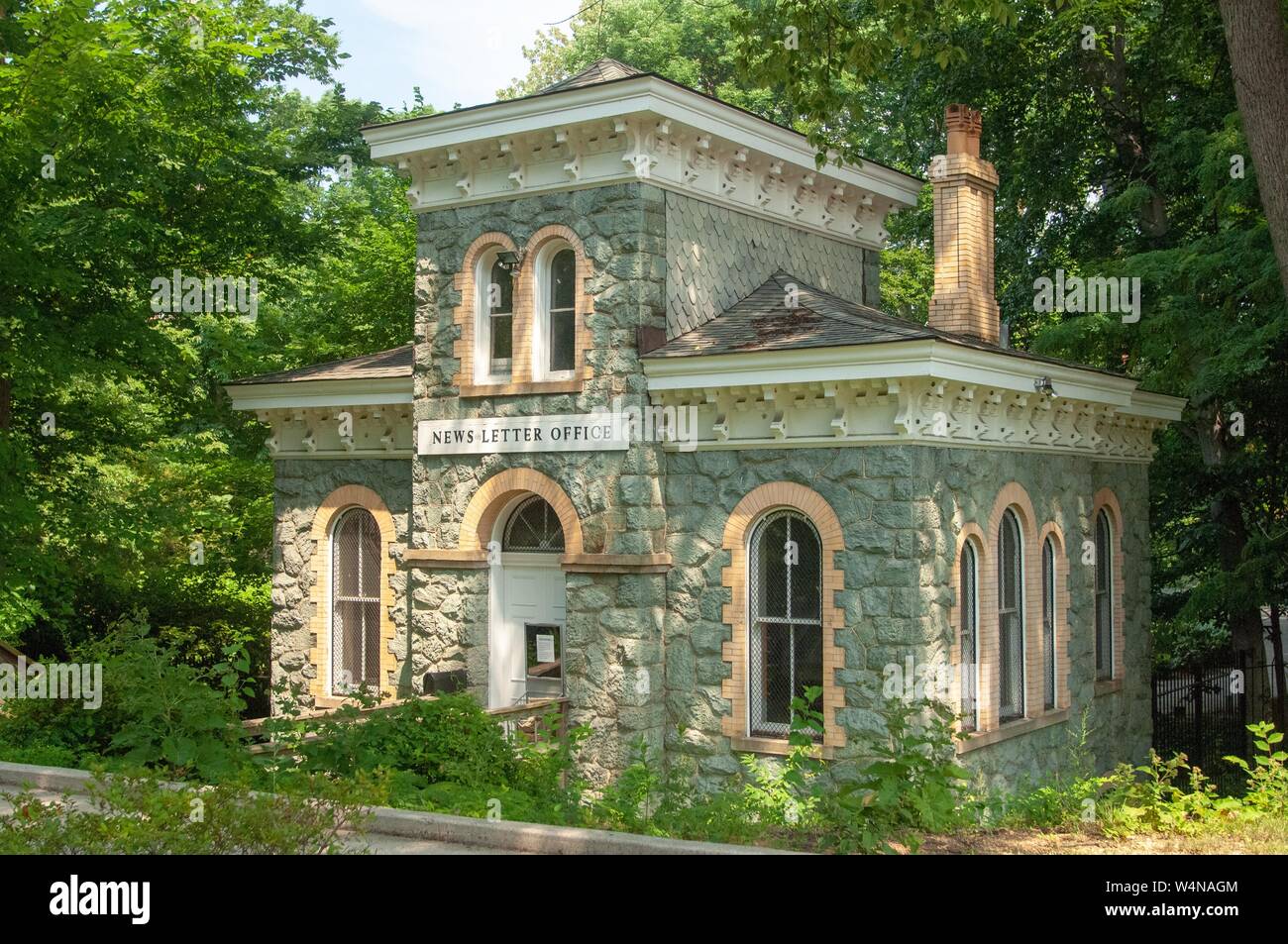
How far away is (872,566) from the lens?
13398mm

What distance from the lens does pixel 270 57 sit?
3181 cm

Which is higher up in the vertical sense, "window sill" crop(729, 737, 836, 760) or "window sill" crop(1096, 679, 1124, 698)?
"window sill" crop(1096, 679, 1124, 698)

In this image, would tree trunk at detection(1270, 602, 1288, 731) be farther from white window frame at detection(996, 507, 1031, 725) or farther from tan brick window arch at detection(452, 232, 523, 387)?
tan brick window arch at detection(452, 232, 523, 387)

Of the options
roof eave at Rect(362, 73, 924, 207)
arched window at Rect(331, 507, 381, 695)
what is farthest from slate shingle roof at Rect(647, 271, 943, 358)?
arched window at Rect(331, 507, 381, 695)

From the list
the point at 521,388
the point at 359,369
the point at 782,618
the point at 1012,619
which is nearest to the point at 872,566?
the point at 782,618

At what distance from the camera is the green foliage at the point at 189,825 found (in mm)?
6645

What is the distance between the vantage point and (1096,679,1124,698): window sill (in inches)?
678

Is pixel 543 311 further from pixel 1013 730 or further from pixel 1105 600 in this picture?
pixel 1105 600

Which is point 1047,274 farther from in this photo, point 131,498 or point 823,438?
point 131,498

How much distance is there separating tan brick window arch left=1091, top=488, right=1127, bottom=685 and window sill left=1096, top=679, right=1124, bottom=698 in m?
0.04

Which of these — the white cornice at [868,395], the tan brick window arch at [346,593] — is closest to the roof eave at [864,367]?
the white cornice at [868,395]
